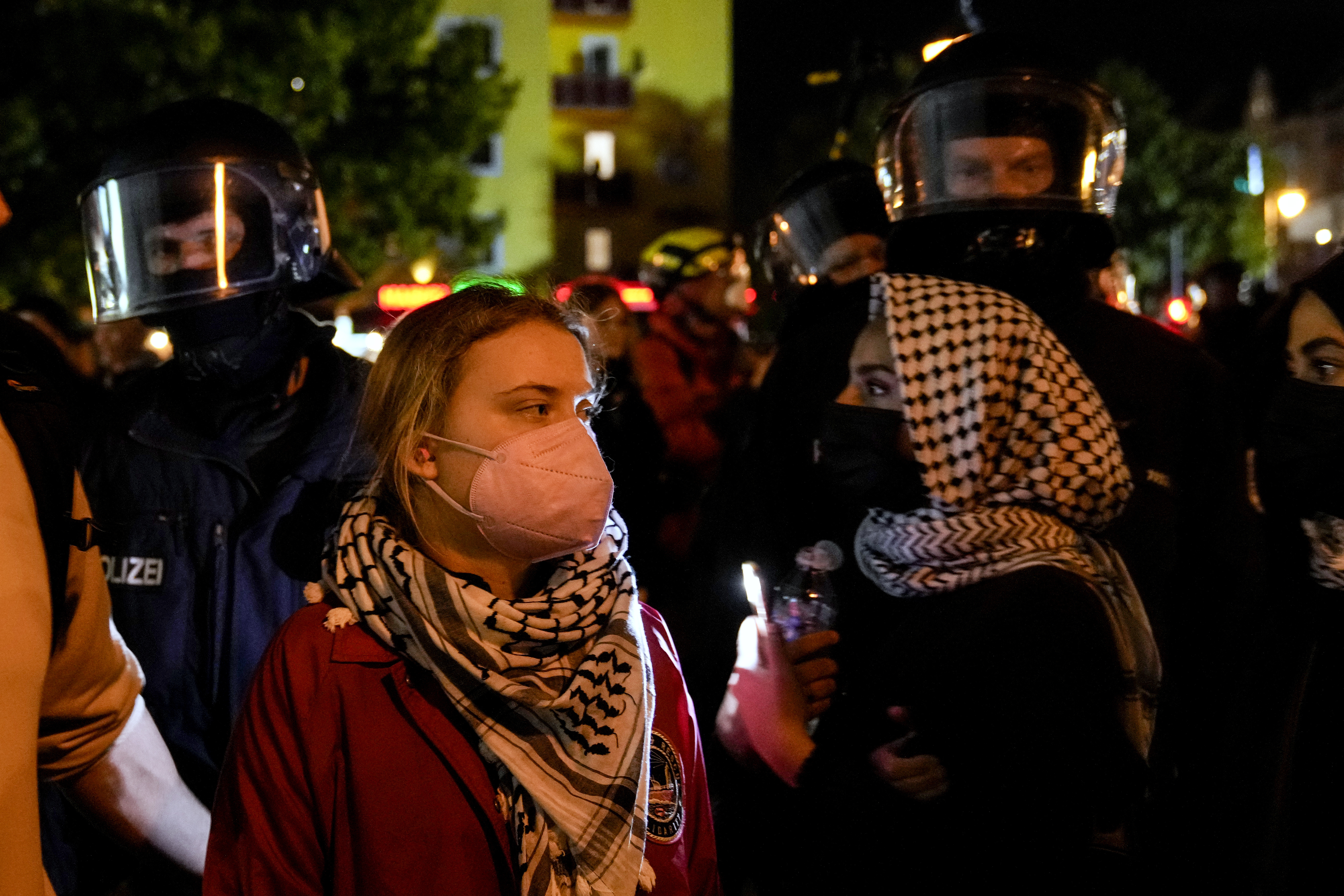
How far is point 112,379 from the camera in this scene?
7.15m

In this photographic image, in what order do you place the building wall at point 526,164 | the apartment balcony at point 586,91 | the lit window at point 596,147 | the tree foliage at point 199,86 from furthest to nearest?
the lit window at point 596,147 < the apartment balcony at point 586,91 < the building wall at point 526,164 < the tree foliage at point 199,86

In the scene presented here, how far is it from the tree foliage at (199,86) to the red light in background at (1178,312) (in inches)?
451

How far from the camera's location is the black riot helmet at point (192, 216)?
3.32 meters

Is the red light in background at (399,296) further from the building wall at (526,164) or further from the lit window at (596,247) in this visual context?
the lit window at (596,247)

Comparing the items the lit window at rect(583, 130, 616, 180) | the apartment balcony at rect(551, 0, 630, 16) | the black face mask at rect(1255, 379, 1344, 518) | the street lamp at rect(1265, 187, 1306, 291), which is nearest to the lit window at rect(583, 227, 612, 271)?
the lit window at rect(583, 130, 616, 180)

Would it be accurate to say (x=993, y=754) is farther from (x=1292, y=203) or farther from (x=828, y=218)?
(x=1292, y=203)

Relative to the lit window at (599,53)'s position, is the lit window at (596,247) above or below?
below

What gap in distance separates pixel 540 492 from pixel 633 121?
1561 inches

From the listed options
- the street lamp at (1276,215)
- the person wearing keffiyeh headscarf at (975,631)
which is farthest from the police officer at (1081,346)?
the street lamp at (1276,215)

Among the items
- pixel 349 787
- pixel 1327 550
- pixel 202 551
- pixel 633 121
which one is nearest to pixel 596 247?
pixel 633 121

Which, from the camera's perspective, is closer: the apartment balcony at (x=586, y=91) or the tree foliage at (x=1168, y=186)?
the apartment balcony at (x=586, y=91)

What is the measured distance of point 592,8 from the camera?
3975cm

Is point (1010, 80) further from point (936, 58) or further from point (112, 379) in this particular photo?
point (112, 379)

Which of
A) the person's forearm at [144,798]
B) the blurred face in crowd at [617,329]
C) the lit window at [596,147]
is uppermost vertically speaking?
the lit window at [596,147]
